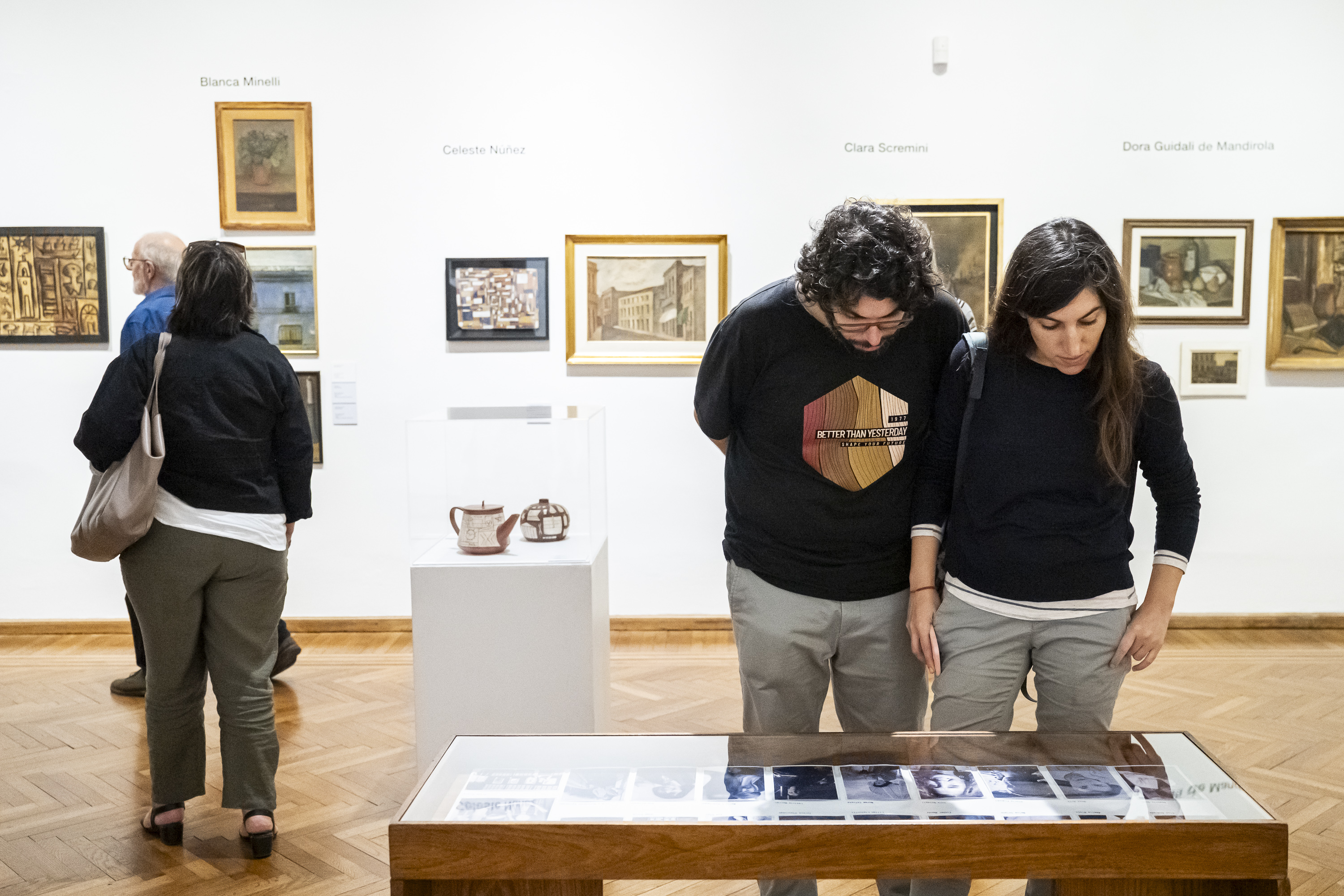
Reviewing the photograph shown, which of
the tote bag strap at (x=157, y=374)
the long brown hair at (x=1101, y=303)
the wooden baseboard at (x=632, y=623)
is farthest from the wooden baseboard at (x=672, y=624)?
the long brown hair at (x=1101, y=303)

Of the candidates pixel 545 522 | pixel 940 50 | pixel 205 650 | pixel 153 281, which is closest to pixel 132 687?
pixel 153 281

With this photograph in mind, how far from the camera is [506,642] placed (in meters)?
3.25

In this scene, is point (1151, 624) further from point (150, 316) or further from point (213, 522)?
point (150, 316)

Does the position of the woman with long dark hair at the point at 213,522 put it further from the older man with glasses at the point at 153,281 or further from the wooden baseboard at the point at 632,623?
the wooden baseboard at the point at 632,623

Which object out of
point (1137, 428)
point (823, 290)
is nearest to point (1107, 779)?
point (1137, 428)

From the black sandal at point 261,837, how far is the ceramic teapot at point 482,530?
0.93 meters

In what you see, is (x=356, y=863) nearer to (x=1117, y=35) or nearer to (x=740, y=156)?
(x=740, y=156)

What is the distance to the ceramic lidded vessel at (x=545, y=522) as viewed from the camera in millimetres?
3375

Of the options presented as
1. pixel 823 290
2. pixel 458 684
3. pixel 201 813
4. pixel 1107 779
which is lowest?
pixel 201 813

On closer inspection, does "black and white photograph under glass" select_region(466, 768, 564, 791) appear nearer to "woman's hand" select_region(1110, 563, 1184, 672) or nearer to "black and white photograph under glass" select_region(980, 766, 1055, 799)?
"black and white photograph under glass" select_region(980, 766, 1055, 799)

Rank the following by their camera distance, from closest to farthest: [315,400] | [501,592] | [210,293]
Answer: [210,293], [501,592], [315,400]

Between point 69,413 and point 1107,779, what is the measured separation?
17.3 feet

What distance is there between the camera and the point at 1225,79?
5113 millimetres

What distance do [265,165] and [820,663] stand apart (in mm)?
4180
